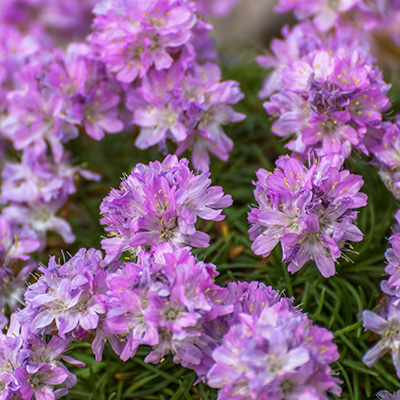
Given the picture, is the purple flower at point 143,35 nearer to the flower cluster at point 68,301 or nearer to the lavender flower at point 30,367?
the flower cluster at point 68,301

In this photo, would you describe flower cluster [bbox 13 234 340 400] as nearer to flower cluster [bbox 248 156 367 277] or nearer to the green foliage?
flower cluster [bbox 248 156 367 277]

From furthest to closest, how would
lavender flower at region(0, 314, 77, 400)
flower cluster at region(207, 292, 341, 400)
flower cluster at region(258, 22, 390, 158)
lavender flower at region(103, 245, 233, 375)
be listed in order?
flower cluster at region(258, 22, 390, 158)
lavender flower at region(0, 314, 77, 400)
lavender flower at region(103, 245, 233, 375)
flower cluster at region(207, 292, 341, 400)

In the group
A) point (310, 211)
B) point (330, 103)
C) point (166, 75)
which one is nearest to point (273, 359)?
point (310, 211)

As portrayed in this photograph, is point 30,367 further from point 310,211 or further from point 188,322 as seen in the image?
point 310,211

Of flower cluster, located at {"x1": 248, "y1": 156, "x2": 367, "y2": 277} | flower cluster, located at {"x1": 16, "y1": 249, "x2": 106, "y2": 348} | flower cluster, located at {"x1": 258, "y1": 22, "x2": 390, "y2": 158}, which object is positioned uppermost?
flower cluster, located at {"x1": 258, "y1": 22, "x2": 390, "y2": 158}

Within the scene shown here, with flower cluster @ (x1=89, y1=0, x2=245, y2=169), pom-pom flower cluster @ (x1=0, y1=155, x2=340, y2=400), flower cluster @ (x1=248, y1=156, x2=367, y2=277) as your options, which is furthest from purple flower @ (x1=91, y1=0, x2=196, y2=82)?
flower cluster @ (x1=248, y1=156, x2=367, y2=277)

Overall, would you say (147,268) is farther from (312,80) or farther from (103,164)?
(103,164)

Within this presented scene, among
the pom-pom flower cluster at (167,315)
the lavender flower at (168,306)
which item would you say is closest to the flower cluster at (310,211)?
the pom-pom flower cluster at (167,315)

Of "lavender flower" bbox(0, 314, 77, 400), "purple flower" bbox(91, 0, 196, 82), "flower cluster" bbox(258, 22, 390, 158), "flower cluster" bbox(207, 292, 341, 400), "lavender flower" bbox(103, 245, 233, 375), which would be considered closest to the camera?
"flower cluster" bbox(207, 292, 341, 400)
